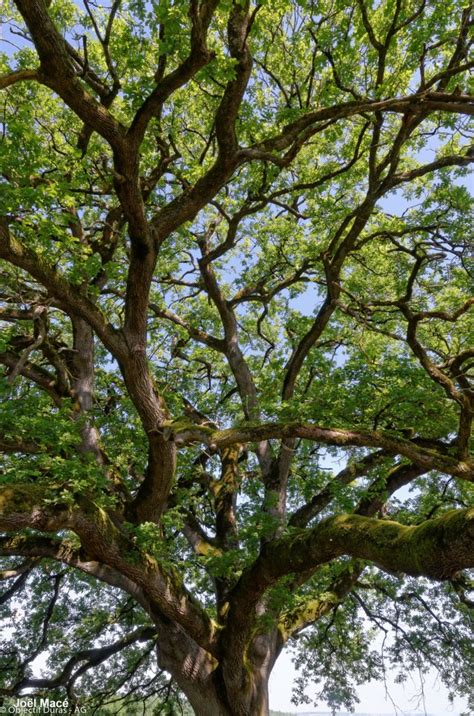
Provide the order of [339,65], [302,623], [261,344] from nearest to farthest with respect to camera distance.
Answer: [339,65]
[302,623]
[261,344]

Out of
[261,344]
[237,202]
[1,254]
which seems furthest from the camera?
[261,344]

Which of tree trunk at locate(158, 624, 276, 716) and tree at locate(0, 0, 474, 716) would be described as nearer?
tree at locate(0, 0, 474, 716)

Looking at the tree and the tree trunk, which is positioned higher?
the tree

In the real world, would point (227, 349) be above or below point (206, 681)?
above

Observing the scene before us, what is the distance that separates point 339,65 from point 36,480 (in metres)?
7.02

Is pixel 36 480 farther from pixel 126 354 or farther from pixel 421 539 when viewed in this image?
pixel 421 539

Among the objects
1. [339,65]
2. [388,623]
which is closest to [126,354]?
[339,65]

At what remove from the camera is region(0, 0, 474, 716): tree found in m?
5.50

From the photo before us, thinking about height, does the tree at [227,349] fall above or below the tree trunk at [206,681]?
above

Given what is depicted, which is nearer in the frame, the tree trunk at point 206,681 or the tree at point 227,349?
the tree at point 227,349

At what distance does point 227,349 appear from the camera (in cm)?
984

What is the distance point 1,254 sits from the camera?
17.4 ft

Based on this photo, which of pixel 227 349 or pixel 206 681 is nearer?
pixel 206 681

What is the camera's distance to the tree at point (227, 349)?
5.50 metres
